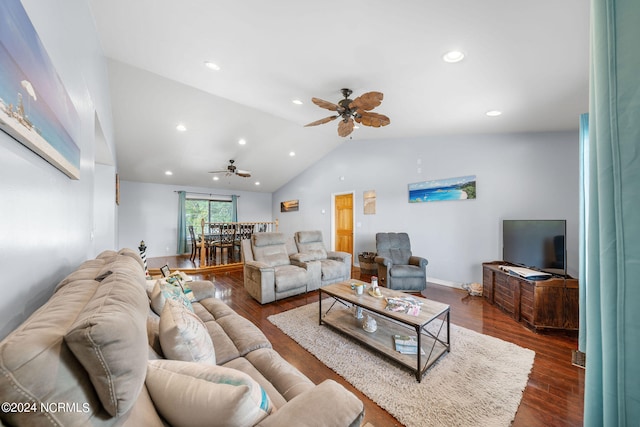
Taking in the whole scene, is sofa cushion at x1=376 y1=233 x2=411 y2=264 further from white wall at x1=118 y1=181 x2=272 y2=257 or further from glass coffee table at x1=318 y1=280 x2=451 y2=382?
Result: white wall at x1=118 y1=181 x2=272 y2=257

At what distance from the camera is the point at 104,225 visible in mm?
2967

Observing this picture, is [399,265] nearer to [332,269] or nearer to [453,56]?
[332,269]

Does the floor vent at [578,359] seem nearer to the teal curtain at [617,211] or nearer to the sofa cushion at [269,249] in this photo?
the teal curtain at [617,211]

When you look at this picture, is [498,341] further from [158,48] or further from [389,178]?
[158,48]

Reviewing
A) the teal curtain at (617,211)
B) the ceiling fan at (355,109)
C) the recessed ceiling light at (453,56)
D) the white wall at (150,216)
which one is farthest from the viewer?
the white wall at (150,216)

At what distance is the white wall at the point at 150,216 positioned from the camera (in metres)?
6.82

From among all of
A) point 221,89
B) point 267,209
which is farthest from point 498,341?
point 267,209

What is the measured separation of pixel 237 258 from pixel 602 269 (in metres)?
6.47

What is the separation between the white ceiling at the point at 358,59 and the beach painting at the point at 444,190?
2.71 ft

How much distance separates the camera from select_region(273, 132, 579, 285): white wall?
3.22 meters

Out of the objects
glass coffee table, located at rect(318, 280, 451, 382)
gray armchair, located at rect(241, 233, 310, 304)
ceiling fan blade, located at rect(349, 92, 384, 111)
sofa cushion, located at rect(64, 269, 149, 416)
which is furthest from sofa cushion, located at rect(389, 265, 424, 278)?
sofa cushion, located at rect(64, 269, 149, 416)

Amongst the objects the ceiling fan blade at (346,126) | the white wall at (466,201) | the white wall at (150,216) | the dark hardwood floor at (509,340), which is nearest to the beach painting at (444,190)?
the white wall at (466,201)

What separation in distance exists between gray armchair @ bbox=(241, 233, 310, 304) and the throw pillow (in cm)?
224

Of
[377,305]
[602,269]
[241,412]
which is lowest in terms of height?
[377,305]
